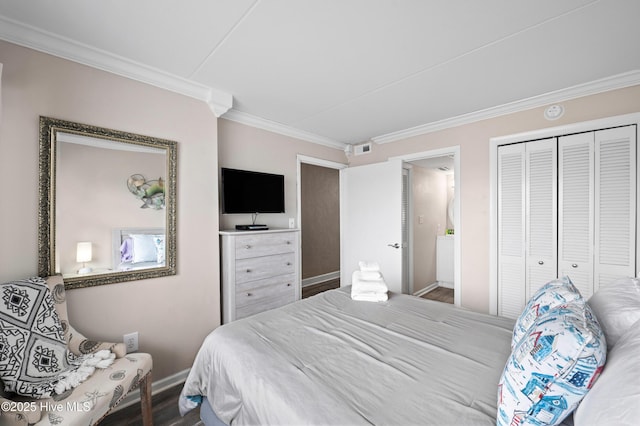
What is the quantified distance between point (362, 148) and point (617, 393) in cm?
376

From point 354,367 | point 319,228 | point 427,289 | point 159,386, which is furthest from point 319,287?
point 354,367

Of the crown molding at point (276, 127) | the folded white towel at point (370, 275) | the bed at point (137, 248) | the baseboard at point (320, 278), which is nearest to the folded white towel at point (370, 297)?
the folded white towel at point (370, 275)

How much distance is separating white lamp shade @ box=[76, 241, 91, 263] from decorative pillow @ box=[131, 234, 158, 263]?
0.26m

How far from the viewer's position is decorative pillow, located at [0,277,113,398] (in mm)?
1327

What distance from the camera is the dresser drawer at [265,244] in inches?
103

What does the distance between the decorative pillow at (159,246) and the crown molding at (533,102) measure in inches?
119

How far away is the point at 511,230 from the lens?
279cm

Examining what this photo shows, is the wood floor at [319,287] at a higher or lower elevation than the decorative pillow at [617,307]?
lower

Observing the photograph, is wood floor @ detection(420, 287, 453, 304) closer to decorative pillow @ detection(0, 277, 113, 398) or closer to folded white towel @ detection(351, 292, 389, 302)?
folded white towel @ detection(351, 292, 389, 302)

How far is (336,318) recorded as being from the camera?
1791mm

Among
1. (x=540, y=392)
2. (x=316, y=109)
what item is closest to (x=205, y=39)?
(x=316, y=109)

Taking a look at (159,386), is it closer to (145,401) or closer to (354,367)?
(145,401)

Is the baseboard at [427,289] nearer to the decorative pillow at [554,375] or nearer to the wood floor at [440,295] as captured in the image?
the wood floor at [440,295]

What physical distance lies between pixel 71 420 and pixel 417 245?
437cm
